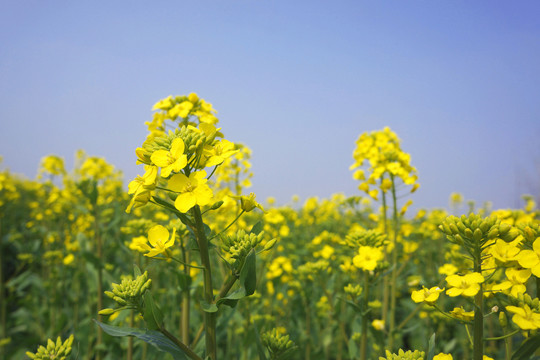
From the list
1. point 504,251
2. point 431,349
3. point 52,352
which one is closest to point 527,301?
point 504,251

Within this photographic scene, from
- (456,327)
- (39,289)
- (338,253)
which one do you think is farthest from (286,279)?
(39,289)

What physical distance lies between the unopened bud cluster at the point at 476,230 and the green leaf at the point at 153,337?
120cm

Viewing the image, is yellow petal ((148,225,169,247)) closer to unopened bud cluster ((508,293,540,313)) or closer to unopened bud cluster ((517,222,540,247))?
unopened bud cluster ((508,293,540,313))

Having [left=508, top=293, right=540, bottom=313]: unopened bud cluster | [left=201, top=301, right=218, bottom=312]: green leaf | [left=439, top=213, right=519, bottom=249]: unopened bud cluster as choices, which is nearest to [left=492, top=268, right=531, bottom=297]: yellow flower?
[left=508, top=293, right=540, bottom=313]: unopened bud cluster

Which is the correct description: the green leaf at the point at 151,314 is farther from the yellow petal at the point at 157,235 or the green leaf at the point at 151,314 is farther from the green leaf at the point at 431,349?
the green leaf at the point at 431,349

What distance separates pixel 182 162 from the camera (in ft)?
4.10

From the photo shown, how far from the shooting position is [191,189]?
1262mm

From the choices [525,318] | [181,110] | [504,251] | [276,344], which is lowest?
[276,344]

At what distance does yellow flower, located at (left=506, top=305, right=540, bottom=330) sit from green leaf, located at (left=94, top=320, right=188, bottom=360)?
3.98 ft

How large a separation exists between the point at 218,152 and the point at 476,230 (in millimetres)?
1098

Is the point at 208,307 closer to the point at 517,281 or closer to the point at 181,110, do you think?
the point at 517,281

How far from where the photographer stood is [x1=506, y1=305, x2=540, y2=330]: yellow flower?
1.17 meters

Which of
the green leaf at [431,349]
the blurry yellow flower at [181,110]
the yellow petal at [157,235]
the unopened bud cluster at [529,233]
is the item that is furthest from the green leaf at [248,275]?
the blurry yellow flower at [181,110]

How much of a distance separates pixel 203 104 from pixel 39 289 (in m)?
4.92
